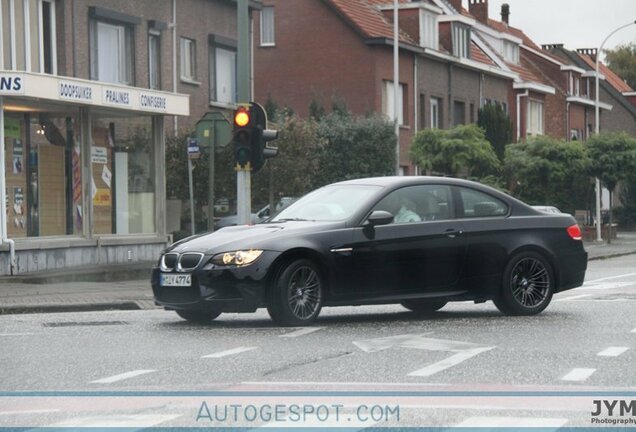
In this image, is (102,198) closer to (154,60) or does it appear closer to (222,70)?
(154,60)

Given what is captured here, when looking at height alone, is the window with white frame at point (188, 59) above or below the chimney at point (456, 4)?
below

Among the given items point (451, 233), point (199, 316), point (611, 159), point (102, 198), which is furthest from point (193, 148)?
point (611, 159)

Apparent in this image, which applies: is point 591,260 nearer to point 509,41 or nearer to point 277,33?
point 277,33

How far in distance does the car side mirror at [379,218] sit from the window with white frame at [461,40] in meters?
40.5

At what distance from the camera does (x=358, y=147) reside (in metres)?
41.6

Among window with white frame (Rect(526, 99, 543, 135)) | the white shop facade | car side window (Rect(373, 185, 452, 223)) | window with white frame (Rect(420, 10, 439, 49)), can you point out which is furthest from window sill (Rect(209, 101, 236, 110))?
window with white frame (Rect(526, 99, 543, 135))

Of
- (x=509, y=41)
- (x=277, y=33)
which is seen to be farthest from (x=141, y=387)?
(x=509, y=41)

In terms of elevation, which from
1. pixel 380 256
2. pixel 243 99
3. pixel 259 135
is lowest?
pixel 380 256

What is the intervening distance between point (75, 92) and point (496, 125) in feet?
108

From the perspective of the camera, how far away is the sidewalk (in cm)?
1742

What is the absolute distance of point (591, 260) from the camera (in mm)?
36906

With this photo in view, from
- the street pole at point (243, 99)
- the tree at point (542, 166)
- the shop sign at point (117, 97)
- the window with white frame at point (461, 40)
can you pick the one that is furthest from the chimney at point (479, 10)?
the street pole at point (243, 99)

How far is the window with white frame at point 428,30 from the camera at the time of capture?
51.1 metres

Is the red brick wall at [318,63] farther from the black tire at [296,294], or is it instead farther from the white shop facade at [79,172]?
the black tire at [296,294]
